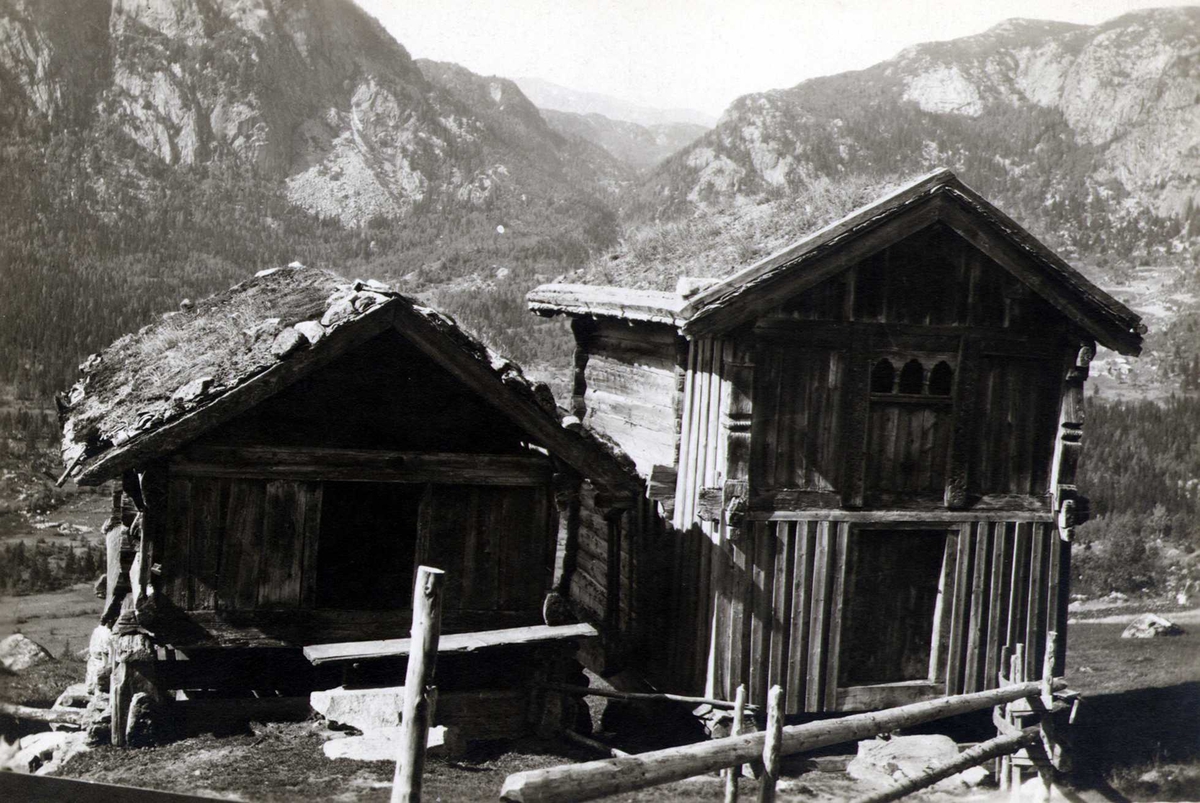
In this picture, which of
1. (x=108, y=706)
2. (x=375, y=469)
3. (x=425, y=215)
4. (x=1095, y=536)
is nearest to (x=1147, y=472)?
(x=1095, y=536)

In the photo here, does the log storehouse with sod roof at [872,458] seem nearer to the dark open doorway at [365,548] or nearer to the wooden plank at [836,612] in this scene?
the wooden plank at [836,612]

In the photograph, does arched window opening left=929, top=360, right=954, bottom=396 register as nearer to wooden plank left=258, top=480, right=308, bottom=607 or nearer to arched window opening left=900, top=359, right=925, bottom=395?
arched window opening left=900, top=359, right=925, bottom=395

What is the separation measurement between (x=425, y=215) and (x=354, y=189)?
9.94 feet

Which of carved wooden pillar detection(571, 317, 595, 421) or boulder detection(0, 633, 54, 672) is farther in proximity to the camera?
carved wooden pillar detection(571, 317, 595, 421)

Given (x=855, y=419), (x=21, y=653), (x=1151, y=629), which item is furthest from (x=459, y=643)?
(x=1151, y=629)

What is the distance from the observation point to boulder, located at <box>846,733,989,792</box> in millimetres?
11125

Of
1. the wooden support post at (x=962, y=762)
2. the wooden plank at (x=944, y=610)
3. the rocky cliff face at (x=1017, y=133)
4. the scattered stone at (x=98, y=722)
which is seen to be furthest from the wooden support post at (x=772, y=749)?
the rocky cliff face at (x=1017, y=133)

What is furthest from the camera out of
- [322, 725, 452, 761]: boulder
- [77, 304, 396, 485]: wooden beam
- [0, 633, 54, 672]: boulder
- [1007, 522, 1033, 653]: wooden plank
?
[0, 633, 54, 672]: boulder

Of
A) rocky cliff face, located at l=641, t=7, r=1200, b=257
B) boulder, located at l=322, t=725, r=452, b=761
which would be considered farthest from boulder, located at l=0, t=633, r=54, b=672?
rocky cliff face, located at l=641, t=7, r=1200, b=257

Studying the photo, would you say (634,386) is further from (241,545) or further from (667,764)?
(667,764)

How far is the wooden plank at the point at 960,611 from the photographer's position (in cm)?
1205

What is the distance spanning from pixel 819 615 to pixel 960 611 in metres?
1.75

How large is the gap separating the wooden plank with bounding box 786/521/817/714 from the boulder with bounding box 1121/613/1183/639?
28.6 feet

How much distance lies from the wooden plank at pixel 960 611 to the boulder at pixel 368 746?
5835mm
